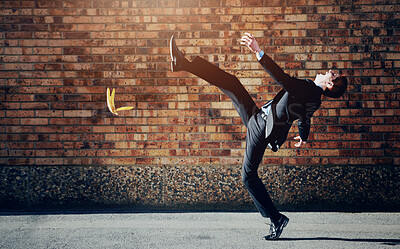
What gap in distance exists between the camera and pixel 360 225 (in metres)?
3.54

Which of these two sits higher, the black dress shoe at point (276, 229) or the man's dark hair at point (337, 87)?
the man's dark hair at point (337, 87)

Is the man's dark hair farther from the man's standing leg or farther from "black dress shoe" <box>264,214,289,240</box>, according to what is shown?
"black dress shoe" <box>264,214,289,240</box>

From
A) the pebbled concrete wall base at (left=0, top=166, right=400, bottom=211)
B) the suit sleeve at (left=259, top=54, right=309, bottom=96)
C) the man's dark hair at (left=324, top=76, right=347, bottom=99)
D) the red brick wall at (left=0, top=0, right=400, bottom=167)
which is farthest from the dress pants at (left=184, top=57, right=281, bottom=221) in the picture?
the pebbled concrete wall base at (left=0, top=166, right=400, bottom=211)

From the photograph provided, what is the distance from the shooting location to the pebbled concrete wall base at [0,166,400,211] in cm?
411

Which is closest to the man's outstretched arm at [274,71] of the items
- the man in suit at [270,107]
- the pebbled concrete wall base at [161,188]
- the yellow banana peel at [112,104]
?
the man in suit at [270,107]

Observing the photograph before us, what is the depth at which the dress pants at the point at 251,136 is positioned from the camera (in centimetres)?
314

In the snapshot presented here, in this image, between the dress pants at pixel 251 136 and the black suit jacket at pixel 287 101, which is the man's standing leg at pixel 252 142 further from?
the black suit jacket at pixel 287 101

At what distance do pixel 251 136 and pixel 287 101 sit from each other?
0.52 m

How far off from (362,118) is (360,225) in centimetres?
137

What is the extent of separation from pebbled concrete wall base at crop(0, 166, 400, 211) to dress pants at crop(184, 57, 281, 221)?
95 cm

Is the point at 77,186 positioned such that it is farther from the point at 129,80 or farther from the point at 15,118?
the point at 129,80

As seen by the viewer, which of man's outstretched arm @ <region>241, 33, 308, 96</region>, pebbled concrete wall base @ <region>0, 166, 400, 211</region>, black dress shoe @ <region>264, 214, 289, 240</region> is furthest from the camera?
pebbled concrete wall base @ <region>0, 166, 400, 211</region>

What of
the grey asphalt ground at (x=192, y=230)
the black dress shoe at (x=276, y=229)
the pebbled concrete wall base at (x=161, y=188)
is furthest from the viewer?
the pebbled concrete wall base at (x=161, y=188)

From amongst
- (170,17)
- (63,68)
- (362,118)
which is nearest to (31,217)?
(63,68)
